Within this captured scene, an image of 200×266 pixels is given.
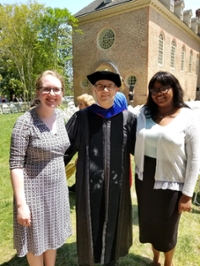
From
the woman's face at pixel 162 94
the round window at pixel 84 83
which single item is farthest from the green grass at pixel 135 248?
the round window at pixel 84 83

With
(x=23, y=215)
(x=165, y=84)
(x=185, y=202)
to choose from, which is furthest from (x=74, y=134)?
(x=185, y=202)

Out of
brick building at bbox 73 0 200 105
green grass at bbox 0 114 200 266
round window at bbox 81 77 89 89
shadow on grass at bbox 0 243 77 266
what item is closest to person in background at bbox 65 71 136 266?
shadow on grass at bbox 0 243 77 266

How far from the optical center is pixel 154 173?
6.16ft

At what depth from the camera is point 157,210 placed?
1.92 meters

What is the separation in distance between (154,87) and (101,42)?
17.8m

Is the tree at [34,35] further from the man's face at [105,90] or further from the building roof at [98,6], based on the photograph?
the man's face at [105,90]

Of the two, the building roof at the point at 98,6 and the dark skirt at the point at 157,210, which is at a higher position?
the building roof at the point at 98,6

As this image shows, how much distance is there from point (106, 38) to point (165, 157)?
58.8 ft

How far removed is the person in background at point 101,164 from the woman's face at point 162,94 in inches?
12.3

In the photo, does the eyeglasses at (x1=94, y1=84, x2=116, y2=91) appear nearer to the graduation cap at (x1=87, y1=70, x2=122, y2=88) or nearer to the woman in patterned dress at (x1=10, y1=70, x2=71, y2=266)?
the graduation cap at (x1=87, y1=70, x2=122, y2=88)

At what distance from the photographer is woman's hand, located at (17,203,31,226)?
158 centimetres

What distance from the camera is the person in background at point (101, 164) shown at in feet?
6.22

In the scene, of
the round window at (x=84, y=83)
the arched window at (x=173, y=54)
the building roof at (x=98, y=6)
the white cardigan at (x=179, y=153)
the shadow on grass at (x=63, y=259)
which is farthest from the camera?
the arched window at (x=173, y=54)

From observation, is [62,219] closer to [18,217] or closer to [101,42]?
[18,217]
